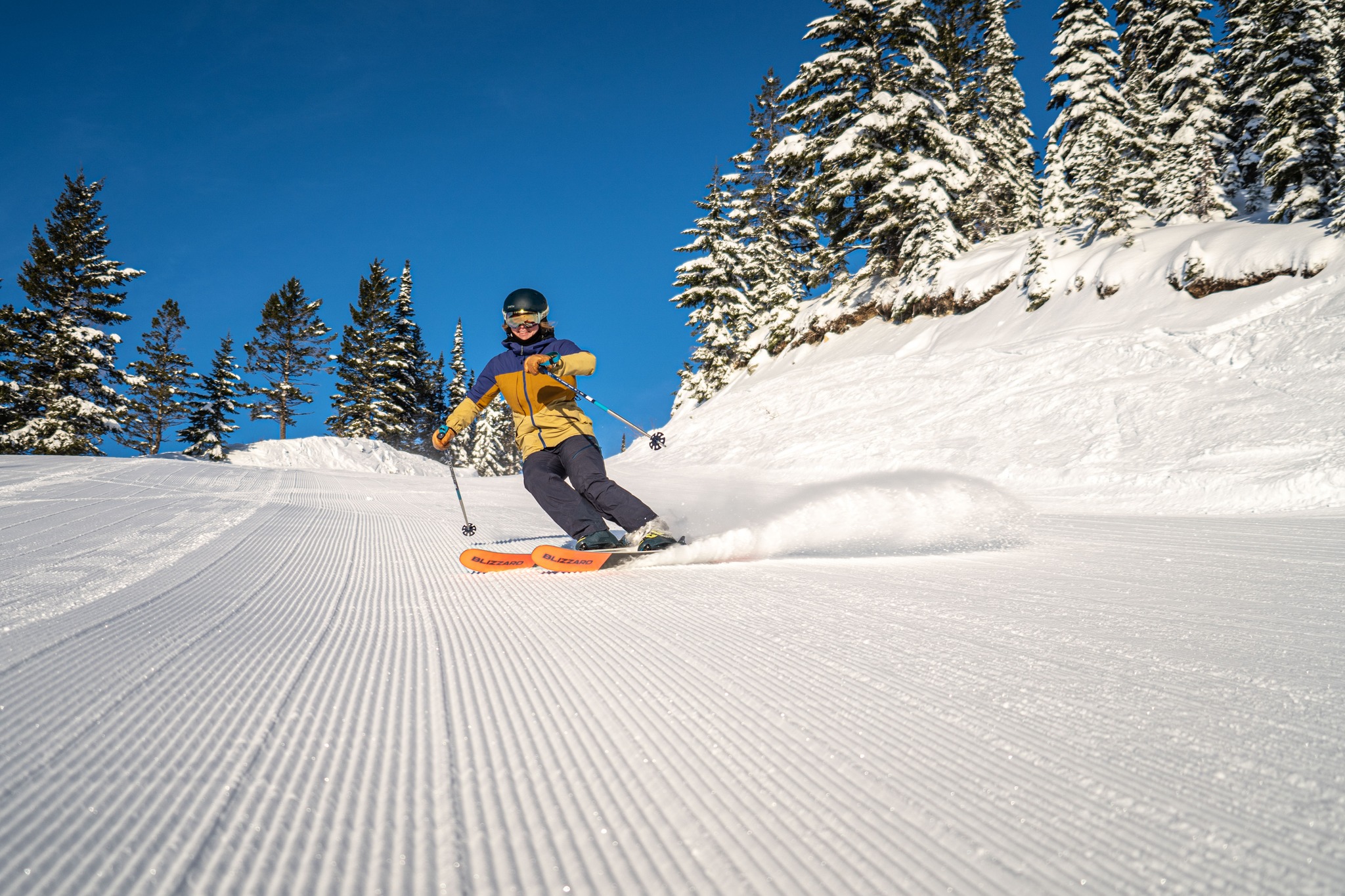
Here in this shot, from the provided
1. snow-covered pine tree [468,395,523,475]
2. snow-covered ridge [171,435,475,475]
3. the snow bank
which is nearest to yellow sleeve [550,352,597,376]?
the snow bank

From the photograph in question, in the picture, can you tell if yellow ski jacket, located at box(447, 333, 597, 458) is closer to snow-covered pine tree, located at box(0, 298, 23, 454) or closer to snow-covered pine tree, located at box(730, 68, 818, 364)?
snow-covered pine tree, located at box(730, 68, 818, 364)

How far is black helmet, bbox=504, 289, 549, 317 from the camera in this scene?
14.9 ft

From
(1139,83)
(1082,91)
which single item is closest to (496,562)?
(1082,91)

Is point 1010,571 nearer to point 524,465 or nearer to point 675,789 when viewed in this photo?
point 675,789

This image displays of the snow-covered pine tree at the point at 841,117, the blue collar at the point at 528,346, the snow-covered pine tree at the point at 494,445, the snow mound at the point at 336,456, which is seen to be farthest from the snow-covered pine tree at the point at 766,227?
the snow-covered pine tree at the point at 494,445

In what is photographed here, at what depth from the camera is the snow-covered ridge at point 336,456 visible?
2847cm

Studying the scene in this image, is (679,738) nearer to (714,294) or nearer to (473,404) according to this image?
(473,404)

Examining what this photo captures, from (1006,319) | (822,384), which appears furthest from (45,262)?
(1006,319)

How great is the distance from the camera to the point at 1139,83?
2486 centimetres

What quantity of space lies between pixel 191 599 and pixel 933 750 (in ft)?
9.80

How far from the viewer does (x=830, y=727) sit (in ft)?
4.66

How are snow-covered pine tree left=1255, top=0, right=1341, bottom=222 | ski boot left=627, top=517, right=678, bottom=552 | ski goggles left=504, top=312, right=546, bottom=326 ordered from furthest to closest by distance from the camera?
snow-covered pine tree left=1255, top=0, right=1341, bottom=222
ski goggles left=504, top=312, right=546, bottom=326
ski boot left=627, top=517, right=678, bottom=552

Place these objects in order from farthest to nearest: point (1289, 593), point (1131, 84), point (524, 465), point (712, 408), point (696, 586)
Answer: point (1131, 84) → point (712, 408) → point (524, 465) → point (696, 586) → point (1289, 593)

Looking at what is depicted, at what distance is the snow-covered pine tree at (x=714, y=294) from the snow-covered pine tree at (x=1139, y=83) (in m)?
14.4
